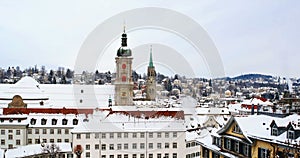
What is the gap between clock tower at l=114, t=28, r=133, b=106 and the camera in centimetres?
7600

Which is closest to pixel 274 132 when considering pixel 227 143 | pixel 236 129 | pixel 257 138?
pixel 257 138

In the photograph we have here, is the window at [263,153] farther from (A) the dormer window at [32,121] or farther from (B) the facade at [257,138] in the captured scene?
(A) the dormer window at [32,121]

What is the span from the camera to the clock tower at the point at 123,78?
76.0 meters

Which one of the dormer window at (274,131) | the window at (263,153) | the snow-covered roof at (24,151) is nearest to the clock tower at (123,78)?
the snow-covered roof at (24,151)

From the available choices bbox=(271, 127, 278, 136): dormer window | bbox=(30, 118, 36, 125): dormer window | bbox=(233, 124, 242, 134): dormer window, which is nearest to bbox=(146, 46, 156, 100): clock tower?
bbox=(30, 118, 36, 125): dormer window

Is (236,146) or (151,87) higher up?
(151,87)

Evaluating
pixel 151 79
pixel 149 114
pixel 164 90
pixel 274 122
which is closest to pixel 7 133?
pixel 149 114

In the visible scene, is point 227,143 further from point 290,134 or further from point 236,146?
point 290,134

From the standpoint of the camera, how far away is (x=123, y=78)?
7669cm

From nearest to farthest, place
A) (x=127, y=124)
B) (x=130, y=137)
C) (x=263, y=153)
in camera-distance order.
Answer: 1. (x=263, y=153)
2. (x=130, y=137)
3. (x=127, y=124)

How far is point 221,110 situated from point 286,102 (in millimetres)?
50735

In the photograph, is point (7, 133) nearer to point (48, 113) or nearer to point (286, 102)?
point (48, 113)

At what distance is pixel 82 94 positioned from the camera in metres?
78.0

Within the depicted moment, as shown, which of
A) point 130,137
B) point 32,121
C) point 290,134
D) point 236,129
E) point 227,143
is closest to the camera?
point 290,134
